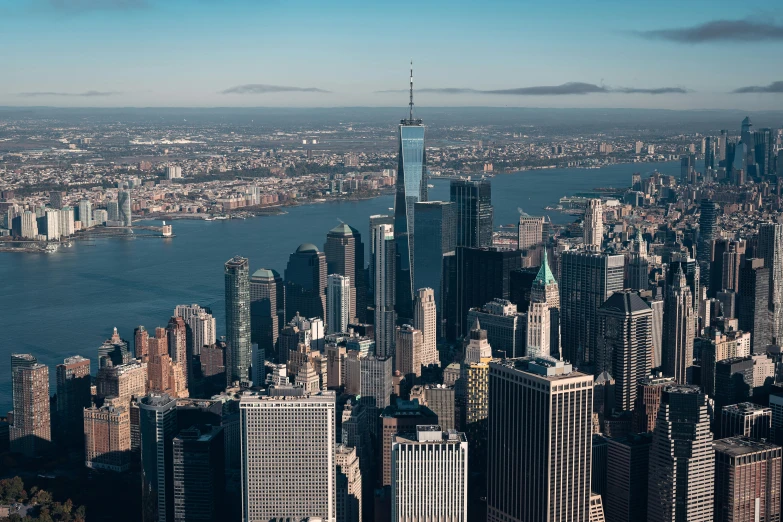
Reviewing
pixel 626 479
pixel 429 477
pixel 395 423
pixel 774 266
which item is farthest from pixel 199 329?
pixel 774 266

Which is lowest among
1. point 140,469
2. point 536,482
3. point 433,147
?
point 140,469

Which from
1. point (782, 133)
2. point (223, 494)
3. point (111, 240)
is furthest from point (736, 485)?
point (111, 240)

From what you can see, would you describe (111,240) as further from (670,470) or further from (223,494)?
(670,470)

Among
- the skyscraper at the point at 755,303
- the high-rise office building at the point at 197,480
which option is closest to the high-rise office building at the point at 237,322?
the high-rise office building at the point at 197,480

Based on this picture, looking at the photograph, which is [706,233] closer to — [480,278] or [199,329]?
[480,278]

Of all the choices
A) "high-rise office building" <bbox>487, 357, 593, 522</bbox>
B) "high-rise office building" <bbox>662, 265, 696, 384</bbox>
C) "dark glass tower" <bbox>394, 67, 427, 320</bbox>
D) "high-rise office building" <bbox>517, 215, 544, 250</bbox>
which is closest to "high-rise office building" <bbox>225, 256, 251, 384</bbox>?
"dark glass tower" <bbox>394, 67, 427, 320</bbox>

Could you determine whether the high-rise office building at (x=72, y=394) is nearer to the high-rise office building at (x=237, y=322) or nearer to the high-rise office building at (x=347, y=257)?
the high-rise office building at (x=237, y=322)

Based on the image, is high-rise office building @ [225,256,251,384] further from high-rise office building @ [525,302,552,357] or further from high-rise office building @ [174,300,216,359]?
high-rise office building @ [525,302,552,357]
